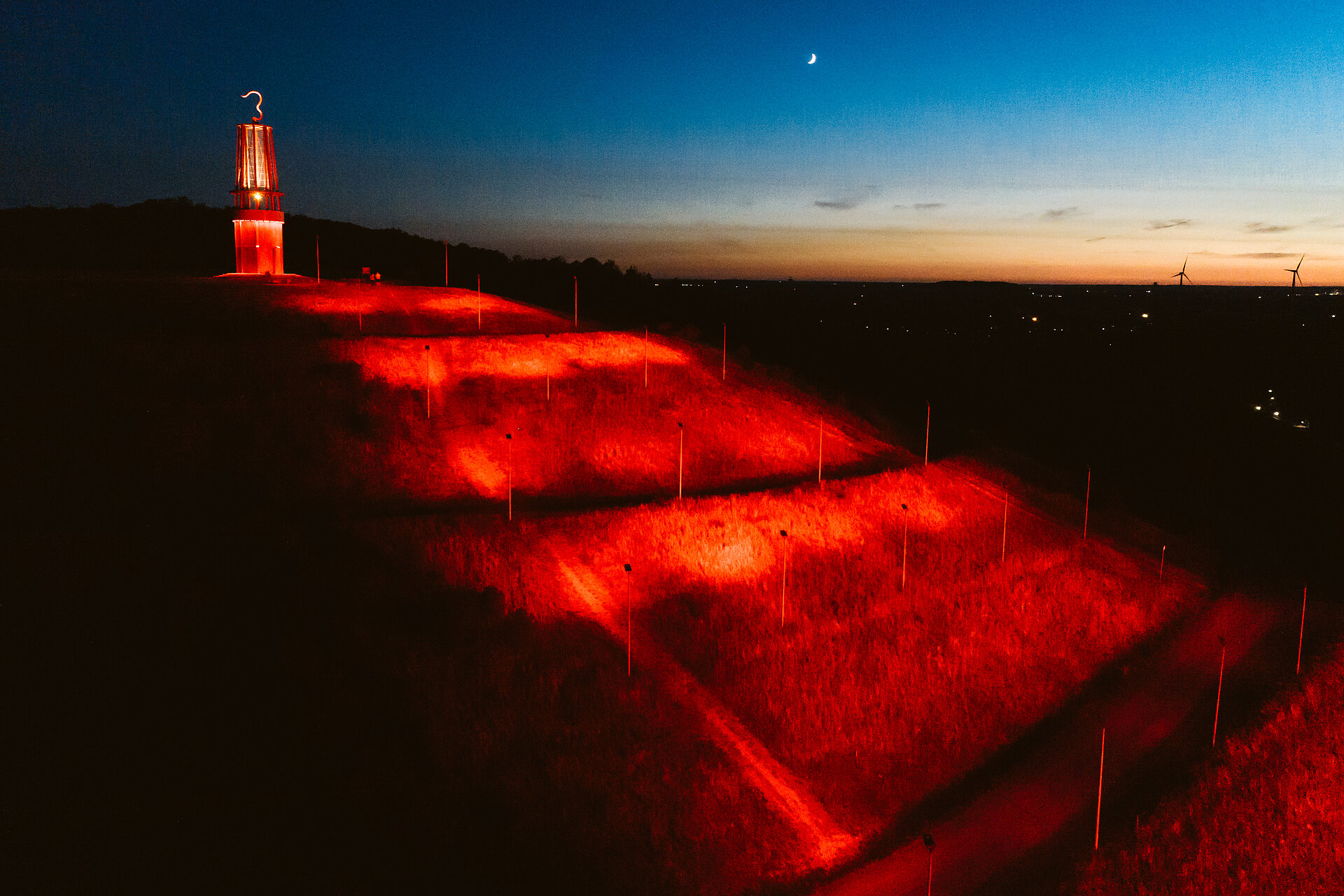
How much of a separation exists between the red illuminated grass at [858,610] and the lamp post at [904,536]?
5.9 inches

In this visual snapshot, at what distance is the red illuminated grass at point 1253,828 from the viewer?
1273 cm

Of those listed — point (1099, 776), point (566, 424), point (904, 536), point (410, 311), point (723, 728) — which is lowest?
point (1099, 776)

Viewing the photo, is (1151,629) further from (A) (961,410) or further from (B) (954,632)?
(A) (961,410)

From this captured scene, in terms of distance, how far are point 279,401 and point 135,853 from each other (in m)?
16.8

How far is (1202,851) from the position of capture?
13.3 metres

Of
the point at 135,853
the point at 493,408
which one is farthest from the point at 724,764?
the point at 493,408

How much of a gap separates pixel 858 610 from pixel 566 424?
1252 centimetres

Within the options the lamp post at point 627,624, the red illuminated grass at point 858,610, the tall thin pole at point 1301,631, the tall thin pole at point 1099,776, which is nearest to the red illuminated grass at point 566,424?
the red illuminated grass at point 858,610

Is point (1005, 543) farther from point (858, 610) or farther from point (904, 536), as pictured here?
point (858, 610)

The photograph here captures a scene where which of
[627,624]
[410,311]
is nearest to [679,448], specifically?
[627,624]

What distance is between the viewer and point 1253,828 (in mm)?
14055

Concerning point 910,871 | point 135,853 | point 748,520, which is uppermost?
point 748,520

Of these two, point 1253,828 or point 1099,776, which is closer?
point 1253,828

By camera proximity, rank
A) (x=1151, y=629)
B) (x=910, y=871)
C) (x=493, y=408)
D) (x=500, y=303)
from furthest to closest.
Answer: (x=500, y=303), (x=493, y=408), (x=1151, y=629), (x=910, y=871)
